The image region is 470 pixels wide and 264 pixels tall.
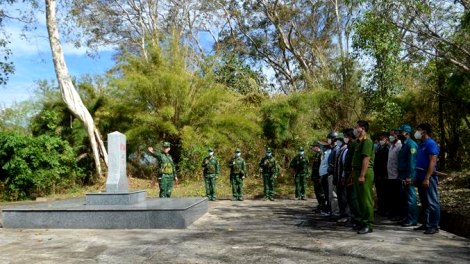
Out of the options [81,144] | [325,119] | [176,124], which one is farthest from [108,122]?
[325,119]

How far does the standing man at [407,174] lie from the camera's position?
6.78 metres

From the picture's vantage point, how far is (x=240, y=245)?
18.4 feet

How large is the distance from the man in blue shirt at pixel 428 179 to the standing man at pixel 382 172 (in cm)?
161

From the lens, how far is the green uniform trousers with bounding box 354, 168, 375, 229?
20.4ft

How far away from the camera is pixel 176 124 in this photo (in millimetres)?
17078

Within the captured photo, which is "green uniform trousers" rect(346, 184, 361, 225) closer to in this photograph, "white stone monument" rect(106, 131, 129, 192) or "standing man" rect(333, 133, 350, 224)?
"standing man" rect(333, 133, 350, 224)

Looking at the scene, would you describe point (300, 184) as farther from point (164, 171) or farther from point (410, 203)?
point (410, 203)

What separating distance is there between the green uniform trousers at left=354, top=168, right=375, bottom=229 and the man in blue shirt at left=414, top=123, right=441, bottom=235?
73cm

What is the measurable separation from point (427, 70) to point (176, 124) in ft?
30.0

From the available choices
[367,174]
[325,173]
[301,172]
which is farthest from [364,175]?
[301,172]

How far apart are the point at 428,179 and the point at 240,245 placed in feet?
9.25

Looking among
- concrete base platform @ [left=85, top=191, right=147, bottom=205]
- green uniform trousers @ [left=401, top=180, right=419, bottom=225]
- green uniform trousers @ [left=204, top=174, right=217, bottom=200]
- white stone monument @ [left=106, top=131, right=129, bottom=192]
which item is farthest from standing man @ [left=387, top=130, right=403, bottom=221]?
green uniform trousers @ [left=204, top=174, right=217, bottom=200]

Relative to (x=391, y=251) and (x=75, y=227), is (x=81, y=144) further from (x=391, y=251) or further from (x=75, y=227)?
(x=391, y=251)

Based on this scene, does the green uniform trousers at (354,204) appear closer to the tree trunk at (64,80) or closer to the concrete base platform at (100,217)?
the concrete base platform at (100,217)
